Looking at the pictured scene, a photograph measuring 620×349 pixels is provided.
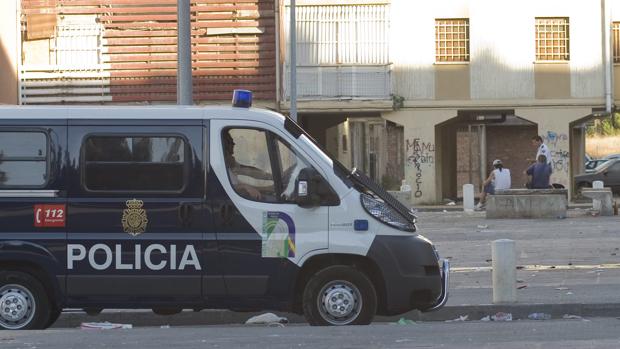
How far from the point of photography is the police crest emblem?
10250 millimetres

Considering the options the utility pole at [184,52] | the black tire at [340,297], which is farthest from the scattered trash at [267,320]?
the utility pole at [184,52]

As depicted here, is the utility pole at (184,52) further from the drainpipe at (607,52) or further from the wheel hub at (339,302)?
the drainpipe at (607,52)

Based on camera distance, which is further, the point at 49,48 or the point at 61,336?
the point at 49,48

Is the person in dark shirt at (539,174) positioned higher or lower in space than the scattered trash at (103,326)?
higher

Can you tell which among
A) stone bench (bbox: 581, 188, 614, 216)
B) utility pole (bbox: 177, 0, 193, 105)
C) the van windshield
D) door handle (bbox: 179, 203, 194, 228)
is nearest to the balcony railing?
stone bench (bbox: 581, 188, 614, 216)

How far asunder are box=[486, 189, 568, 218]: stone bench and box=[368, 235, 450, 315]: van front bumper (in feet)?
52.8

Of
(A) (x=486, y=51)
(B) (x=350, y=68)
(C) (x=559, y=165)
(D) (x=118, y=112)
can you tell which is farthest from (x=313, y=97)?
(D) (x=118, y=112)

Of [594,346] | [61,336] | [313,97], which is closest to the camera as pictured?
[594,346]

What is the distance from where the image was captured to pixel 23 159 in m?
10.4

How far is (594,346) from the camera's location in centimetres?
920

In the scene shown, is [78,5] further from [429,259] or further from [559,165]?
[429,259]

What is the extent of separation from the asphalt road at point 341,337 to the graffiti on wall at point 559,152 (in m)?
28.4

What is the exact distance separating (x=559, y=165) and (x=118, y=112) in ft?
97.9

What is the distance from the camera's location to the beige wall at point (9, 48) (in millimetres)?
38406
